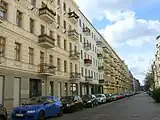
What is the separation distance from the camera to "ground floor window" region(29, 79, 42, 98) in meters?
27.6

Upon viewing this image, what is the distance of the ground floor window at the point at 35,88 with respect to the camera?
27597 mm

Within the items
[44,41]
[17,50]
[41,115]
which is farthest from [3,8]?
[41,115]

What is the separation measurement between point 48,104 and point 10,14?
10368 millimetres

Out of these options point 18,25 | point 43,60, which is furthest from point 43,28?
point 18,25

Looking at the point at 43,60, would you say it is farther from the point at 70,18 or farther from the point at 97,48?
the point at 97,48

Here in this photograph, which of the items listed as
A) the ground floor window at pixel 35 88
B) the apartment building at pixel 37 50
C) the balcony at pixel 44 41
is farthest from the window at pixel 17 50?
the balcony at pixel 44 41

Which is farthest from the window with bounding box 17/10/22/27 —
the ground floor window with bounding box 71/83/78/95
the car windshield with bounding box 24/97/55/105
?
the ground floor window with bounding box 71/83/78/95

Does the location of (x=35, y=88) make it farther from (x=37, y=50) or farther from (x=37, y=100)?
(x=37, y=100)

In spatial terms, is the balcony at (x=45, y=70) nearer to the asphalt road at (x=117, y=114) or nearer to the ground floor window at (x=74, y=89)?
the asphalt road at (x=117, y=114)

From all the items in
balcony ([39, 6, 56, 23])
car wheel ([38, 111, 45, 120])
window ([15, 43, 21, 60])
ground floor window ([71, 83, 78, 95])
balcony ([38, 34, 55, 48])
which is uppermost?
balcony ([39, 6, 56, 23])

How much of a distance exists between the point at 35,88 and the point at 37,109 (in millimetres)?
13005

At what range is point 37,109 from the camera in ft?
52.1

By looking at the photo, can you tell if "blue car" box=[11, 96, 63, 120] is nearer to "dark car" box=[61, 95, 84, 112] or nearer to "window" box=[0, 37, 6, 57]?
"dark car" box=[61, 95, 84, 112]

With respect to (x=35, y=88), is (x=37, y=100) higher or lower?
lower
